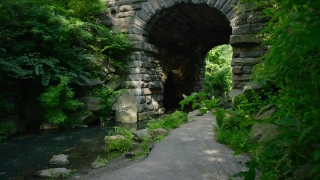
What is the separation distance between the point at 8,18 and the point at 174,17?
18.1ft

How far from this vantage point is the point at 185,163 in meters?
3.35

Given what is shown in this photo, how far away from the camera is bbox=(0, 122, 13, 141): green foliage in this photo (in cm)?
609

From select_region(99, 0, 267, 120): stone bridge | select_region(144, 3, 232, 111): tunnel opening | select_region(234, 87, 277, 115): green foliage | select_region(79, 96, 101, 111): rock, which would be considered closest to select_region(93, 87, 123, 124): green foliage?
select_region(79, 96, 101, 111): rock

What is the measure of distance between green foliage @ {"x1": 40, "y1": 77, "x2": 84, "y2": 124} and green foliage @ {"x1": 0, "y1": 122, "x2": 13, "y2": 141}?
3.04 ft

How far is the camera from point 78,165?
14.2ft

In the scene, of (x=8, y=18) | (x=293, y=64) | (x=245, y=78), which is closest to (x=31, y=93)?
(x=8, y=18)

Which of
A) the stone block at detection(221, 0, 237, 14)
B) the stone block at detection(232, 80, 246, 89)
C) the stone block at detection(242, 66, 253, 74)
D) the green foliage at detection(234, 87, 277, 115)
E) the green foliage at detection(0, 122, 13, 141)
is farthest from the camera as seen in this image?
the stone block at detection(221, 0, 237, 14)

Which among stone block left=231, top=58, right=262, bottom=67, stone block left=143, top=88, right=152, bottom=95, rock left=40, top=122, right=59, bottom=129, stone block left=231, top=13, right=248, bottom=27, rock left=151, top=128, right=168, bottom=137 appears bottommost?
rock left=40, top=122, right=59, bottom=129

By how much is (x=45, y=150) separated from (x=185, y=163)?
343cm

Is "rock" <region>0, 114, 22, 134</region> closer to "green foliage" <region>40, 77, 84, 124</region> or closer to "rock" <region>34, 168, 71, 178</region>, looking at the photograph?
"green foliage" <region>40, 77, 84, 124</region>

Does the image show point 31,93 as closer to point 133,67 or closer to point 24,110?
point 24,110

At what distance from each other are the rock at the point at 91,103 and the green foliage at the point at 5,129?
7.30 feet

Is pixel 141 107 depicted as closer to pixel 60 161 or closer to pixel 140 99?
pixel 140 99

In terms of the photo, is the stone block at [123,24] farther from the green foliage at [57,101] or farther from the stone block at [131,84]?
the green foliage at [57,101]
